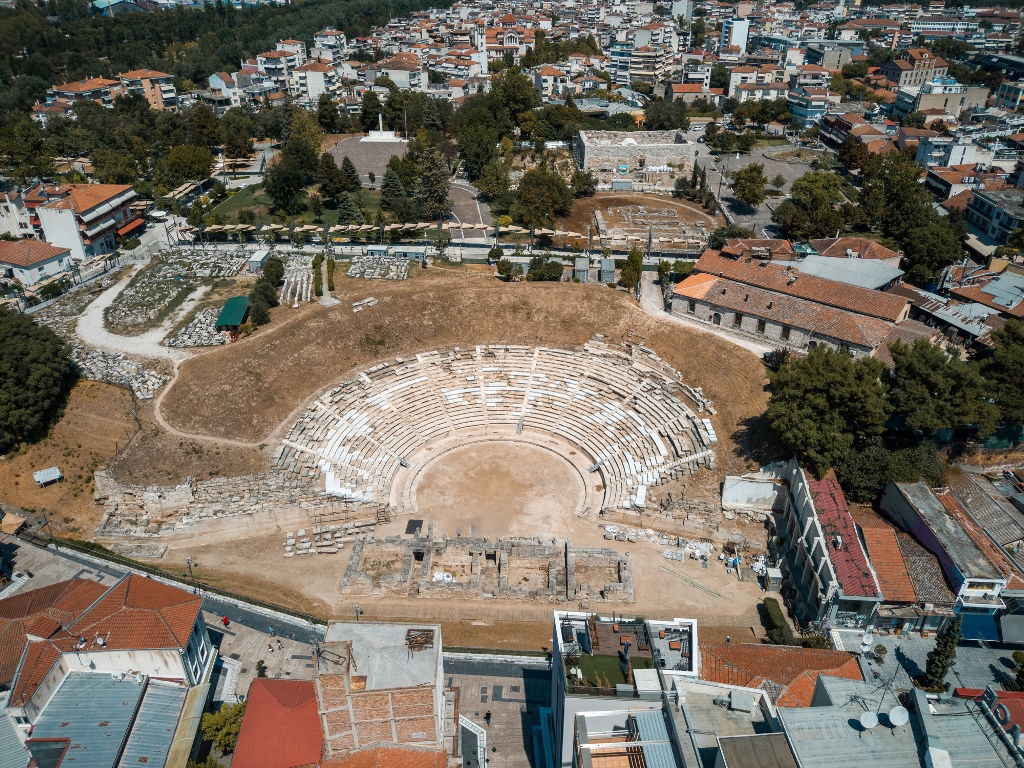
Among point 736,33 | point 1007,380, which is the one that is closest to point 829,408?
point 1007,380

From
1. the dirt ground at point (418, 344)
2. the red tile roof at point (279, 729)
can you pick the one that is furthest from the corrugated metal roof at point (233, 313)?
the red tile roof at point (279, 729)

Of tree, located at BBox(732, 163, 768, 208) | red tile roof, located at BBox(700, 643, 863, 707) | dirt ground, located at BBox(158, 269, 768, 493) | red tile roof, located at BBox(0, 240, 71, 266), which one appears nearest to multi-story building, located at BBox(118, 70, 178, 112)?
red tile roof, located at BBox(0, 240, 71, 266)

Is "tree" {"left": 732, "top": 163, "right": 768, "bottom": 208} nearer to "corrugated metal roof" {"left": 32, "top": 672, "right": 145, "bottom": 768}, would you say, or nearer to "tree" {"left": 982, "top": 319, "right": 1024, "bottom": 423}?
"tree" {"left": 982, "top": 319, "right": 1024, "bottom": 423}

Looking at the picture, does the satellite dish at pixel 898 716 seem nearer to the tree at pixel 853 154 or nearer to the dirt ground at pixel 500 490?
the dirt ground at pixel 500 490

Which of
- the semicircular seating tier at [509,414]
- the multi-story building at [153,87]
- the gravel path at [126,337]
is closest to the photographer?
the semicircular seating tier at [509,414]

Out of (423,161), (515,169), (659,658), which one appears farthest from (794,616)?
(515,169)

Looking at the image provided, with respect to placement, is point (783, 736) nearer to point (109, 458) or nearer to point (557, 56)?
point (109, 458)
